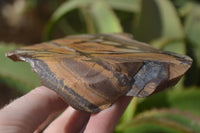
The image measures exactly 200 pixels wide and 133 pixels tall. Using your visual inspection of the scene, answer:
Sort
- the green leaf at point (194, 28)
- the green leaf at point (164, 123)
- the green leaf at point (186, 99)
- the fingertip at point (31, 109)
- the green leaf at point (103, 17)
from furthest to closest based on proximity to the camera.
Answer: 1. the green leaf at point (194, 28)
2. the green leaf at point (103, 17)
3. the green leaf at point (186, 99)
4. the green leaf at point (164, 123)
5. the fingertip at point (31, 109)

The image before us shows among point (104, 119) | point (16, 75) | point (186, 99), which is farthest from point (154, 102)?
point (16, 75)

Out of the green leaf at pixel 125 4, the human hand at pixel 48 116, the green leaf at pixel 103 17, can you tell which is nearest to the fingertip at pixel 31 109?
the human hand at pixel 48 116

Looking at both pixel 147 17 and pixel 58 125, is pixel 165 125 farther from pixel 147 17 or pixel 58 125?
pixel 147 17

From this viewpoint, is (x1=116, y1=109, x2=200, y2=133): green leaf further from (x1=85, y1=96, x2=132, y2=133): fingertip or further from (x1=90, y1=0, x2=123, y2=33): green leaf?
(x1=90, y1=0, x2=123, y2=33): green leaf

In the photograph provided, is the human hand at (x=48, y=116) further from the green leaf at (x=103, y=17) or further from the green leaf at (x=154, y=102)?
the green leaf at (x=103, y=17)

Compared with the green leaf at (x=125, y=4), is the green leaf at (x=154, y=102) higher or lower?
lower

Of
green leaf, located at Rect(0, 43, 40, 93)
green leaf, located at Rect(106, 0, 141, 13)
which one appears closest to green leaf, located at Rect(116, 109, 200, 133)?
green leaf, located at Rect(0, 43, 40, 93)

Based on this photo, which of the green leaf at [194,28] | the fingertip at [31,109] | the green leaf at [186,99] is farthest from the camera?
the green leaf at [194,28]
